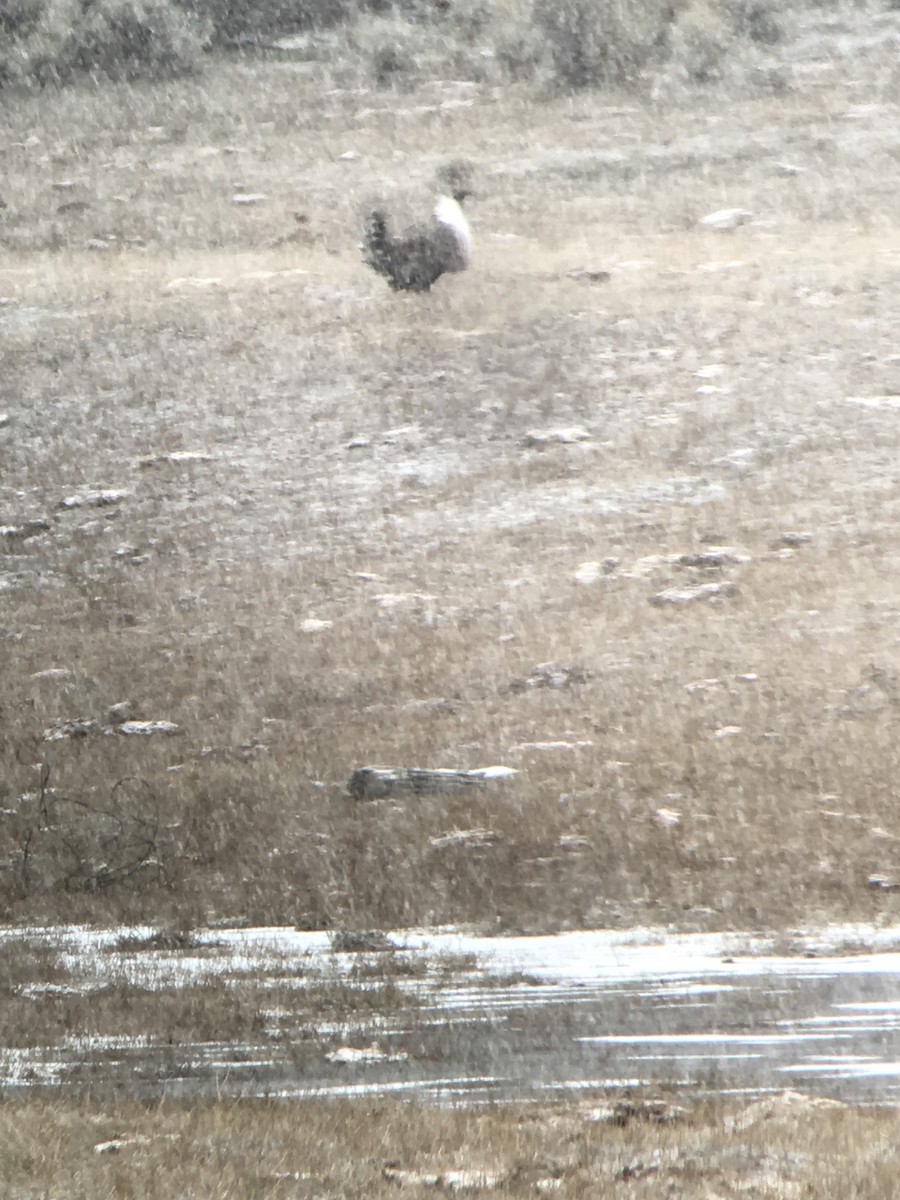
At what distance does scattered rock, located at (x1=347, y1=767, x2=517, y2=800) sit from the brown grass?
0.72 meters

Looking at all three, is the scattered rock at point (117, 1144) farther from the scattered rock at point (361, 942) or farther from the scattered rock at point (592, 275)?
the scattered rock at point (592, 275)

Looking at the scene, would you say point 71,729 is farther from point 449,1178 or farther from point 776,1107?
point 776,1107

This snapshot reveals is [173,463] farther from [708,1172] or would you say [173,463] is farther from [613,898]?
[708,1172]

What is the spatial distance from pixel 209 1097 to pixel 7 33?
2957mm

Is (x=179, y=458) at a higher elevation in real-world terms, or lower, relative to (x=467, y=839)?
higher

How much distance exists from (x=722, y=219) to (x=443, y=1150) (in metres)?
2.50

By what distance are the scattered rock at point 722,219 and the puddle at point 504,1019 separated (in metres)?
1.91

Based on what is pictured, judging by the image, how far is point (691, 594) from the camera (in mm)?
3406

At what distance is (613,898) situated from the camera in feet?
10.2

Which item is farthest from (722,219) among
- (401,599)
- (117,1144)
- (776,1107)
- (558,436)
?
(117,1144)

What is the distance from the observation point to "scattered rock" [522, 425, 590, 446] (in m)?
3.63

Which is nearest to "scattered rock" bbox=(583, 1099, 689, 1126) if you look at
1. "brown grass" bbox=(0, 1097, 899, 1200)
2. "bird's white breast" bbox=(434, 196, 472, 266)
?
"brown grass" bbox=(0, 1097, 899, 1200)

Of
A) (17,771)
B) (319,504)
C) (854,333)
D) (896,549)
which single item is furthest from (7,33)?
(896,549)

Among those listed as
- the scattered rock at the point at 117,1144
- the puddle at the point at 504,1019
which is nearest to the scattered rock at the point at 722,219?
the puddle at the point at 504,1019
